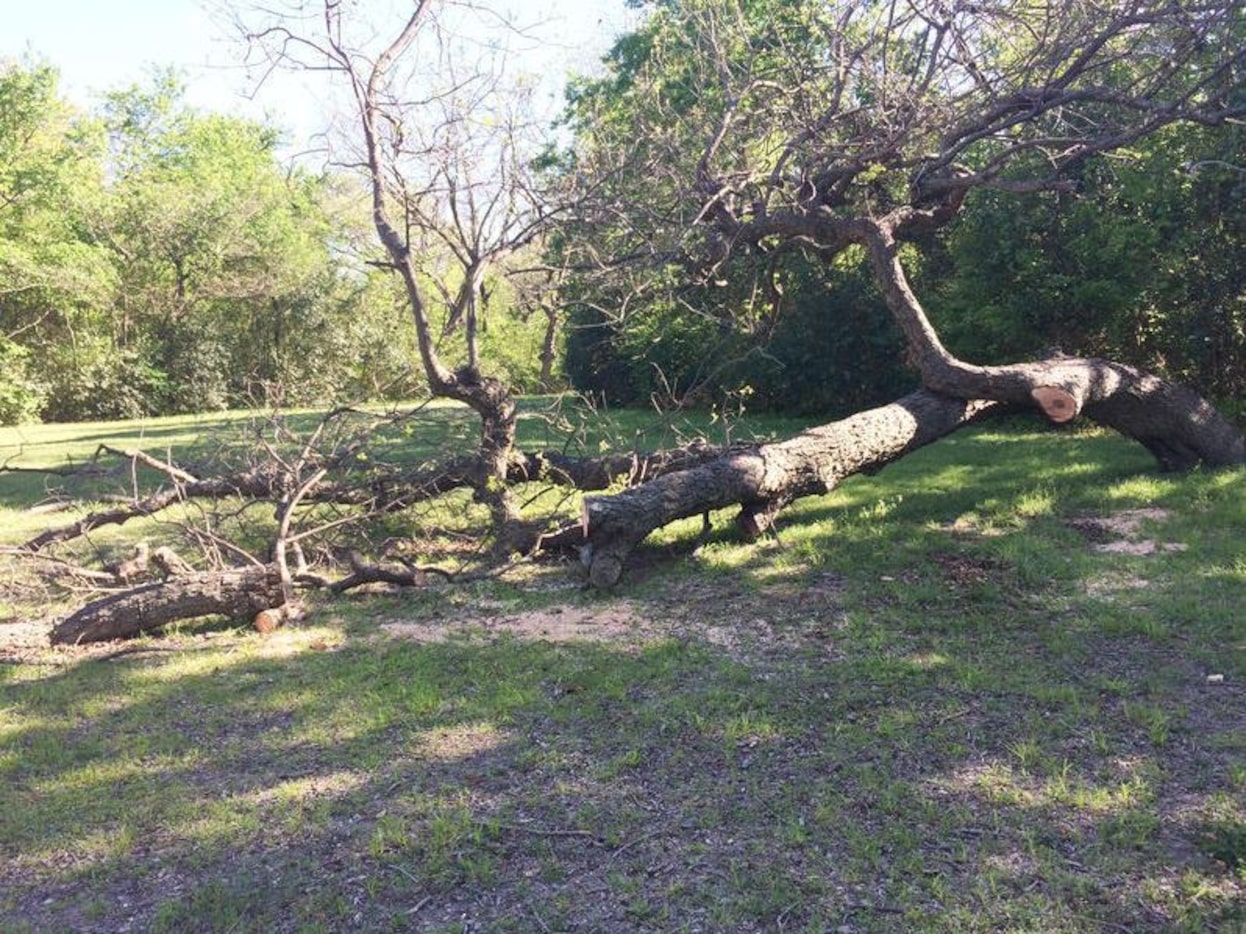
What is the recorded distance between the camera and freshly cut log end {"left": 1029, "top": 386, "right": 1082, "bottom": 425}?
286 inches

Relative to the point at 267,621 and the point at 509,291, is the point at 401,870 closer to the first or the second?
the point at 267,621

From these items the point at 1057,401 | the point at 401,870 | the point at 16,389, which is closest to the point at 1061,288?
the point at 1057,401

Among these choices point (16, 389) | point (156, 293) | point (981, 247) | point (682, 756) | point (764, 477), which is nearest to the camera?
Result: point (682, 756)

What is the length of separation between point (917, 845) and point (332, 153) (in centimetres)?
670

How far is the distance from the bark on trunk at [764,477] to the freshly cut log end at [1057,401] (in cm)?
67

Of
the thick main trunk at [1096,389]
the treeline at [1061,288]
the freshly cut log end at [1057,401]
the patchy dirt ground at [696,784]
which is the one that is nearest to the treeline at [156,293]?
the treeline at [1061,288]

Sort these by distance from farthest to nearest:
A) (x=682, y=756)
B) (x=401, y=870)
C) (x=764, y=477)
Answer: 1. (x=764, y=477)
2. (x=682, y=756)
3. (x=401, y=870)

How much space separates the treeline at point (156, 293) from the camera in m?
22.8

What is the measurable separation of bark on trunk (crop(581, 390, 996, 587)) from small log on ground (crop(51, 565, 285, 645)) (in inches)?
81.9

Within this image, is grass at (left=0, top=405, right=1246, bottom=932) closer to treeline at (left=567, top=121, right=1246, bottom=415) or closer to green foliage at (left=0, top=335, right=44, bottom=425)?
treeline at (left=567, top=121, right=1246, bottom=415)

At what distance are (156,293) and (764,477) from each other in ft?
78.2

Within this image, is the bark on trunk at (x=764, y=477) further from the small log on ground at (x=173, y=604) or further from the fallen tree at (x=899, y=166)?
the small log on ground at (x=173, y=604)

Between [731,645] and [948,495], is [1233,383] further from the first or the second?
[731,645]

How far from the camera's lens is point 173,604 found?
5.59 meters
